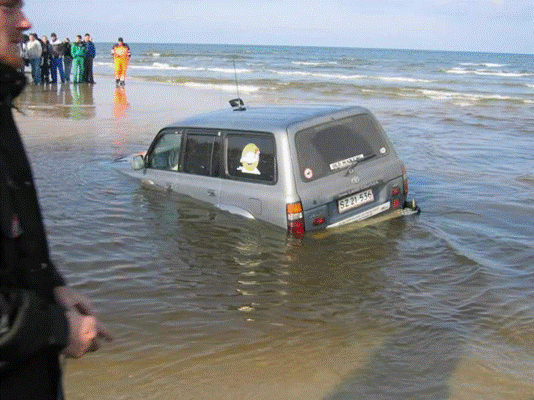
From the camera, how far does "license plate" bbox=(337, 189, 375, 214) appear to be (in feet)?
23.2

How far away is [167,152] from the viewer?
8.38 metres

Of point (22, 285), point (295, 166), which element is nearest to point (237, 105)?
point (295, 166)

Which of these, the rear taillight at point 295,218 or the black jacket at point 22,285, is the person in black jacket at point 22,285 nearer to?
the black jacket at point 22,285

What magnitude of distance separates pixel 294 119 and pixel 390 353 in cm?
302

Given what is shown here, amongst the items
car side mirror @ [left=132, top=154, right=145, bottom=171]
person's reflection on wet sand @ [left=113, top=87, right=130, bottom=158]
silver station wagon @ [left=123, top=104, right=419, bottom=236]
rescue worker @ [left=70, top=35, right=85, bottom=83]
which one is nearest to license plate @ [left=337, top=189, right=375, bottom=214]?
silver station wagon @ [left=123, top=104, right=419, bottom=236]

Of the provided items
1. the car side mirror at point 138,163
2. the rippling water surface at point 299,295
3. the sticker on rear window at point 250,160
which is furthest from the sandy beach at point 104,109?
the sticker on rear window at point 250,160

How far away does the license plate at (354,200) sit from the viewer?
23.2ft

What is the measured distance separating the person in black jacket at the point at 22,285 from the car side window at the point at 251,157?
5039 millimetres

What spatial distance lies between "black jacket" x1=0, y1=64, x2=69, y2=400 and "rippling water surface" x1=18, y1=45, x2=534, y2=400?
8.38ft

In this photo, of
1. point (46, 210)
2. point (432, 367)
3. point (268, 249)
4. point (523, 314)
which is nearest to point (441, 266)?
point (523, 314)

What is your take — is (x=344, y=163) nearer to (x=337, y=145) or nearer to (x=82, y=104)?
(x=337, y=145)

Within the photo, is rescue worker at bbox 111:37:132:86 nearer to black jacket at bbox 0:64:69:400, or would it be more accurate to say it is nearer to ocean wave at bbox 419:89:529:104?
ocean wave at bbox 419:89:529:104

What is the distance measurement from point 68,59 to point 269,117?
22175 mm

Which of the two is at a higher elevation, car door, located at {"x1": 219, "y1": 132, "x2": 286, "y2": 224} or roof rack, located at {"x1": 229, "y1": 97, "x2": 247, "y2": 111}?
roof rack, located at {"x1": 229, "y1": 97, "x2": 247, "y2": 111}
